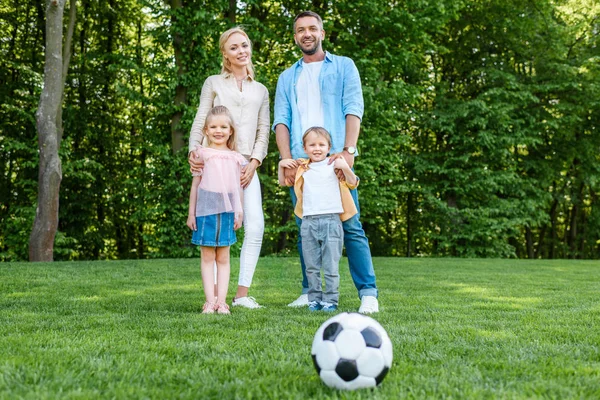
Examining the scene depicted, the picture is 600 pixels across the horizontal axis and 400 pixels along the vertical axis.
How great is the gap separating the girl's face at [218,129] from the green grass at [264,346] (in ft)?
4.17

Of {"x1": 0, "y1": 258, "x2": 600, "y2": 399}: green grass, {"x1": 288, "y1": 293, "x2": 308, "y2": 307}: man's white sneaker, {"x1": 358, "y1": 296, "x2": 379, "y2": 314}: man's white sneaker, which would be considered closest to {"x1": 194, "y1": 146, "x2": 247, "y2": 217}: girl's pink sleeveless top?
{"x1": 0, "y1": 258, "x2": 600, "y2": 399}: green grass

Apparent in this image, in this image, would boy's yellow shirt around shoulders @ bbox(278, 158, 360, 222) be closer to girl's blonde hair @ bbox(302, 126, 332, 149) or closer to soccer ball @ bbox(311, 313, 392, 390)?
girl's blonde hair @ bbox(302, 126, 332, 149)

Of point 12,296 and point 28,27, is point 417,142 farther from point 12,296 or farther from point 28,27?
point 12,296

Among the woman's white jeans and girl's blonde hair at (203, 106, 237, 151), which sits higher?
girl's blonde hair at (203, 106, 237, 151)

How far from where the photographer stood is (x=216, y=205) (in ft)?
14.3

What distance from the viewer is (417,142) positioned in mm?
21562

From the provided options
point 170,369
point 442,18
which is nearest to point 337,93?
point 170,369

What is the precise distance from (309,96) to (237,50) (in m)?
0.66

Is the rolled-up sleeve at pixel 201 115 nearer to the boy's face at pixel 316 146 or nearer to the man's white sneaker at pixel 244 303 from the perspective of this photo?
the boy's face at pixel 316 146

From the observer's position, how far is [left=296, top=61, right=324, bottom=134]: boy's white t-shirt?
468 cm

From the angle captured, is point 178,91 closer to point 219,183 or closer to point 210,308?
point 219,183

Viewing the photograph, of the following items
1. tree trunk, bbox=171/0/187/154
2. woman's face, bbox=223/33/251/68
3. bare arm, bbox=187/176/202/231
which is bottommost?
→ bare arm, bbox=187/176/202/231

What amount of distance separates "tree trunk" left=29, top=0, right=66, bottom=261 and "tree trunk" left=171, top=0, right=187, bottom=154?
3.11 metres

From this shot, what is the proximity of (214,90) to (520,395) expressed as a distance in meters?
3.30
